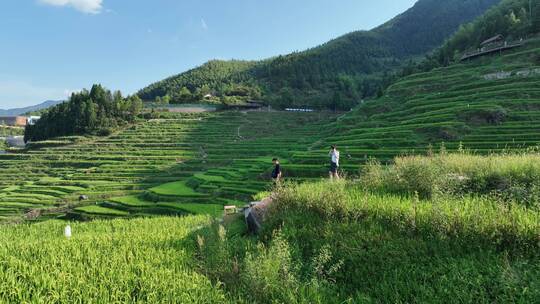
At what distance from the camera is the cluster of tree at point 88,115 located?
81812 mm

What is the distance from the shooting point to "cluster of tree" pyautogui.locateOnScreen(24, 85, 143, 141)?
8181 cm

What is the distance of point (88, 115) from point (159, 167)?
39.3 meters

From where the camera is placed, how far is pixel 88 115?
81.9 metres

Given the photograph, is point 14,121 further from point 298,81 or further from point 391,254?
point 391,254

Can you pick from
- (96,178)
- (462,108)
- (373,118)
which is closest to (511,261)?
(462,108)

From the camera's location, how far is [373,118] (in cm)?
4694

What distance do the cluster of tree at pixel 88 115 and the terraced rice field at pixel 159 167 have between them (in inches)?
263

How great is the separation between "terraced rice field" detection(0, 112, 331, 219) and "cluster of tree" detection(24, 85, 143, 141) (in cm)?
669

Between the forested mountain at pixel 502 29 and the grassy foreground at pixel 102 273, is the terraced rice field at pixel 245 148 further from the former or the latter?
the grassy foreground at pixel 102 273

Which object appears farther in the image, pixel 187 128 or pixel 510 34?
pixel 187 128

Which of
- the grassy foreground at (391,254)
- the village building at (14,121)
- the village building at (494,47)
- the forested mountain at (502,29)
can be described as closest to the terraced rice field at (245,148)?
the village building at (494,47)

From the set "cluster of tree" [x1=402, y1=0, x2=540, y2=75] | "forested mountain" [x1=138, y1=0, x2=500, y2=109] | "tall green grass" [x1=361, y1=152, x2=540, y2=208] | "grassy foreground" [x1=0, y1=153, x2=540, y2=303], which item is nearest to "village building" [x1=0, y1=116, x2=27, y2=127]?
"forested mountain" [x1=138, y1=0, x2=500, y2=109]

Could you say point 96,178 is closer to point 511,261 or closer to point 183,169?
point 183,169

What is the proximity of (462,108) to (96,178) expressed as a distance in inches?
1746
